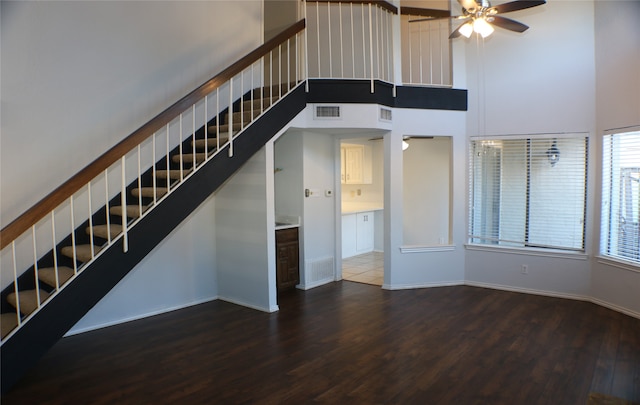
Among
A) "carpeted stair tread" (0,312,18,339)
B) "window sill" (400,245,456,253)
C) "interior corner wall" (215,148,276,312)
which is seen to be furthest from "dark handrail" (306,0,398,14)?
"carpeted stair tread" (0,312,18,339)

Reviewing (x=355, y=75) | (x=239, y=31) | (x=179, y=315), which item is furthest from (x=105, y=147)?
(x=355, y=75)

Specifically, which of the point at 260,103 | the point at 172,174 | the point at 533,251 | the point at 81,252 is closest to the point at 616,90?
the point at 533,251

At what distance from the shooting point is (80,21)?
4.06m

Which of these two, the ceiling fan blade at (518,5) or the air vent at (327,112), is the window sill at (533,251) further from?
the ceiling fan blade at (518,5)

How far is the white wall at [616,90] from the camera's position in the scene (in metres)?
4.63

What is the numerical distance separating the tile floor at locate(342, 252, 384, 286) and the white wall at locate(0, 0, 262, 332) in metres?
2.22

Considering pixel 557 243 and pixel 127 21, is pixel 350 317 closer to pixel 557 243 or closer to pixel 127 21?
pixel 557 243

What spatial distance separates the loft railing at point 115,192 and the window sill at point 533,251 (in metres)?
3.29

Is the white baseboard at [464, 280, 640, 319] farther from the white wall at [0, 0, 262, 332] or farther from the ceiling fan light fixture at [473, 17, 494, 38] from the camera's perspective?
the white wall at [0, 0, 262, 332]

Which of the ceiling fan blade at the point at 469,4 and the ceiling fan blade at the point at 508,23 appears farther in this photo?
the ceiling fan blade at the point at 508,23

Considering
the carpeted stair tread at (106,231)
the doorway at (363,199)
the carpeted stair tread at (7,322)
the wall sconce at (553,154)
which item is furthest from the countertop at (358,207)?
the carpeted stair tread at (7,322)

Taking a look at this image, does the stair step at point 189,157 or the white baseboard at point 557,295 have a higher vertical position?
the stair step at point 189,157

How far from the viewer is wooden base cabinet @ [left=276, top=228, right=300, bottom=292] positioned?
560 centimetres

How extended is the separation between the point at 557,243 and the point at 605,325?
1.28 m
